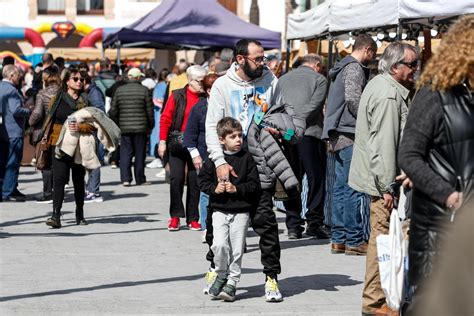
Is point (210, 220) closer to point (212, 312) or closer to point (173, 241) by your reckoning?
point (212, 312)

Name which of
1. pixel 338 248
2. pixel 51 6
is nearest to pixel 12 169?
pixel 338 248

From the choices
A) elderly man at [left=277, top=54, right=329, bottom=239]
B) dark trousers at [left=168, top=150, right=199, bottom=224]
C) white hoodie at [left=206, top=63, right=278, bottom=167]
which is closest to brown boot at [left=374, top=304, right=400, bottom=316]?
white hoodie at [left=206, top=63, right=278, bottom=167]

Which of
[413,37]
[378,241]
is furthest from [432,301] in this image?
[413,37]

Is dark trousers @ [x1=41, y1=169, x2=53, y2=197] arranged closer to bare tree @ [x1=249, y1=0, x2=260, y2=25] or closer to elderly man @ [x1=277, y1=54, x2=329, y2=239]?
elderly man @ [x1=277, y1=54, x2=329, y2=239]

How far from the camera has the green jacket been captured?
7.87 meters

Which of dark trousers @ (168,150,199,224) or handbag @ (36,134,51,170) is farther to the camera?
handbag @ (36,134,51,170)

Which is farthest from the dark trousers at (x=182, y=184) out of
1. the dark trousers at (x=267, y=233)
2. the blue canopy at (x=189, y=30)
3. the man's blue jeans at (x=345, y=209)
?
the blue canopy at (x=189, y=30)

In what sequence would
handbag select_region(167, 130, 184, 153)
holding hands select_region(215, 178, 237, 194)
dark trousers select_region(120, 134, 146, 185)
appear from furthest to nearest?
dark trousers select_region(120, 134, 146, 185), handbag select_region(167, 130, 184, 153), holding hands select_region(215, 178, 237, 194)

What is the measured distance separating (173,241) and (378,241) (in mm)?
6009

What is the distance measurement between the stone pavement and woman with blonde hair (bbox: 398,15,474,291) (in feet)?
8.84

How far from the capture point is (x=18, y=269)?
10.4 metres

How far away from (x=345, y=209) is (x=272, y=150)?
263 cm

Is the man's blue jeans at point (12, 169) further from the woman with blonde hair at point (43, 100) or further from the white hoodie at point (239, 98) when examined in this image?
the white hoodie at point (239, 98)

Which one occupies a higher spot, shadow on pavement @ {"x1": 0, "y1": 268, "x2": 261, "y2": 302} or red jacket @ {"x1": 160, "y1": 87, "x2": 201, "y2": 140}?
red jacket @ {"x1": 160, "y1": 87, "x2": 201, "y2": 140}
